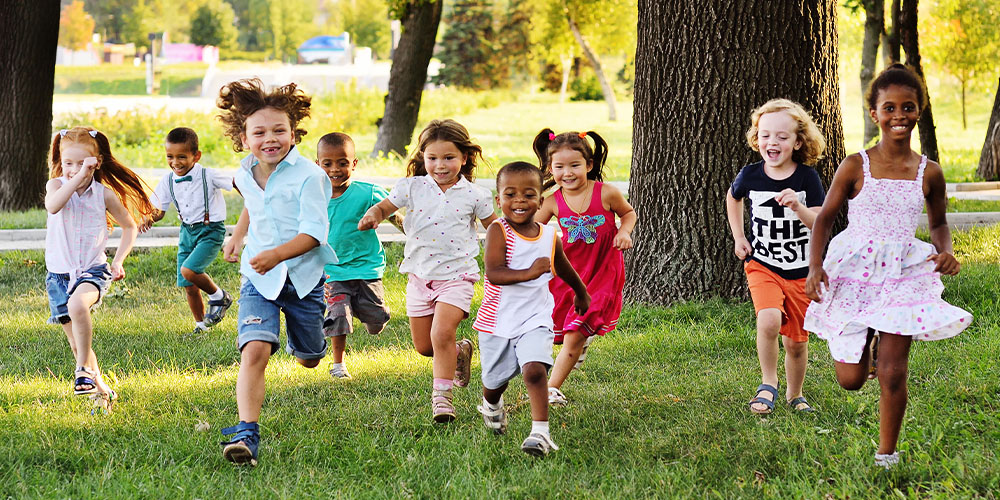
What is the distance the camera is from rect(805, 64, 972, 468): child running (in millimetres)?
4020

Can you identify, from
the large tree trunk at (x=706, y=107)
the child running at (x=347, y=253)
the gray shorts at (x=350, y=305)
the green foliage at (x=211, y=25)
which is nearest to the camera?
the child running at (x=347, y=253)

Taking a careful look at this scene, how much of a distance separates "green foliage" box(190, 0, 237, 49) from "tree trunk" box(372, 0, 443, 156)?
6838 cm

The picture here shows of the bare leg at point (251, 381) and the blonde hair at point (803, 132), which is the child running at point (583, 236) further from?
the bare leg at point (251, 381)

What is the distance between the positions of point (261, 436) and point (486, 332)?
4.06 ft

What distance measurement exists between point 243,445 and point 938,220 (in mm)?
3074

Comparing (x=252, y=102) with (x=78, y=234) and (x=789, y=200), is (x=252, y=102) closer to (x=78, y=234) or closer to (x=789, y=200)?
(x=78, y=234)

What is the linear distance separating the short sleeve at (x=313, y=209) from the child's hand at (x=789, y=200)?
211 cm

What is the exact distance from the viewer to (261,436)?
4918mm

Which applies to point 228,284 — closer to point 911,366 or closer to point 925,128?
point 911,366

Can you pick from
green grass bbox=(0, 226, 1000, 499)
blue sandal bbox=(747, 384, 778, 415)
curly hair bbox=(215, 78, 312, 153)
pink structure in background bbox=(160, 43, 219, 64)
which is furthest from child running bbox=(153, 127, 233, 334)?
pink structure in background bbox=(160, 43, 219, 64)

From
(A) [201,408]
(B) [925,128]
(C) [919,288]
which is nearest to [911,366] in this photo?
(C) [919,288]

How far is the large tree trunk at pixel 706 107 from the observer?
23.1 ft

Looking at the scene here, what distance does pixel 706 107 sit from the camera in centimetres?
718

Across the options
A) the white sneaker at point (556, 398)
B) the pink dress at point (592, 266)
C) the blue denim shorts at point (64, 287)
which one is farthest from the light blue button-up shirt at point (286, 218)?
the white sneaker at point (556, 398)
